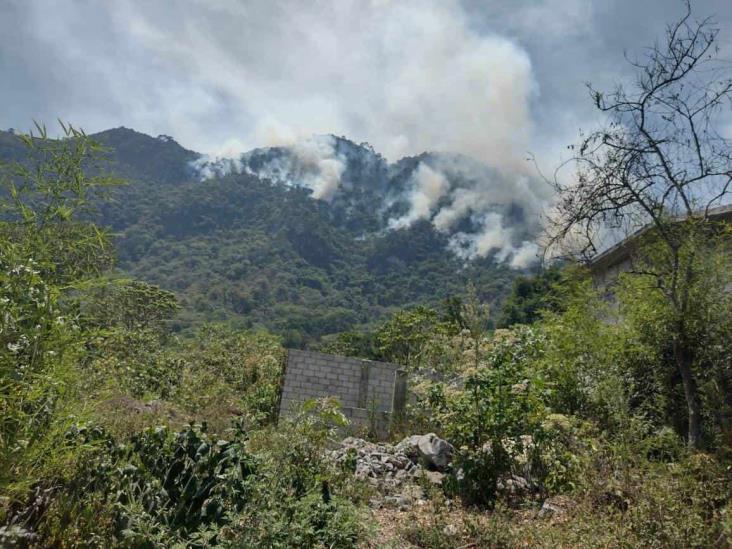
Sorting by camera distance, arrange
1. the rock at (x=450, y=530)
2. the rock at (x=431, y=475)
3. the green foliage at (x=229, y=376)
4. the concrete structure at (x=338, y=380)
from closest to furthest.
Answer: the rock at (x=450, y=530) → the rock at (x=431, y=475) → the concrete structure at (x=338, y=380) → the green foliage at (x=229, y=376)

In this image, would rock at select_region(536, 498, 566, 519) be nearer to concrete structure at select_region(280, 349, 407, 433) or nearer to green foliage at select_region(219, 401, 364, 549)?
green foliage at select_region(219, 401, 364, 549)

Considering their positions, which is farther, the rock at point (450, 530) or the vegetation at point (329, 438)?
the rock at point (450, 530)

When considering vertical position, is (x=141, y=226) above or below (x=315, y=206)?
below

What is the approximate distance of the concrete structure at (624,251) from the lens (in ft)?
21.0

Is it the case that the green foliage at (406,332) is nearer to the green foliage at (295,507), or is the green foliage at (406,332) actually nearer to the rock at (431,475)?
the rock at (431,475)

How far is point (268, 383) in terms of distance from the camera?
12109 mm

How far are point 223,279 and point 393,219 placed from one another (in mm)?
81117

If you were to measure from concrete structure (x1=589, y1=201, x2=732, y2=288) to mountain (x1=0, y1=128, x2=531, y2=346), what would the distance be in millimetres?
41587

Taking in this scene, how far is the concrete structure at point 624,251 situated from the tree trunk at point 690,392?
4.01ft

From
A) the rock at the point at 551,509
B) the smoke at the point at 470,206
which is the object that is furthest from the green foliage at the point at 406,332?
the smoke at the point at 470,206

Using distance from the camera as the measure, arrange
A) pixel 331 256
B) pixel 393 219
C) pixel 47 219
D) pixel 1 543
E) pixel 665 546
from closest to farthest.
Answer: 1. pixel 1 543
2. pixel 47 219
3. pixel 665 546
4. pixel 331 256
5. pixel 393 219

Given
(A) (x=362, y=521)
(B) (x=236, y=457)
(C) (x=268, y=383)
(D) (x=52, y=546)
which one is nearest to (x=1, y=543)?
(D) (x=52, y=546)

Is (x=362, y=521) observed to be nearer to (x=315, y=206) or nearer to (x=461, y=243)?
(x=461, y=243)

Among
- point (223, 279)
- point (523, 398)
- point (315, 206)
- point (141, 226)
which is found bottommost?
point (523, 398)
